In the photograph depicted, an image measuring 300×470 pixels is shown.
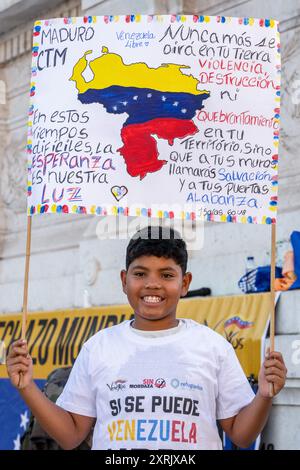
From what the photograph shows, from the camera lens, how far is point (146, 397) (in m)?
3.89

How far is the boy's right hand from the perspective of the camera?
13.1 ft

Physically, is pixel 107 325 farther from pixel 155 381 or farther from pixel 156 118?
pixel 155 381

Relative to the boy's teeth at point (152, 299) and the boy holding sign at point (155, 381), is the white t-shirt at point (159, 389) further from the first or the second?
the boy's teeth at point (152, 299)

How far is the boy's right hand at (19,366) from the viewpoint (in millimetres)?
Result: 4004

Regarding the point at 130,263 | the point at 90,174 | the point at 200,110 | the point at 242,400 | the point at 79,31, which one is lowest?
the point at 242,400

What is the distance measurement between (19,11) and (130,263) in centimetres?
876

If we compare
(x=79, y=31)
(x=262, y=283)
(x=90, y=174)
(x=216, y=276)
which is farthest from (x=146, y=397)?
(x=216, y=276)

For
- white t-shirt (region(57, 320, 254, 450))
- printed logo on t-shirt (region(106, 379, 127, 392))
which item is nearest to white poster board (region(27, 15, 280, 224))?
white t-shirt (region(57, 320, 254, 450))

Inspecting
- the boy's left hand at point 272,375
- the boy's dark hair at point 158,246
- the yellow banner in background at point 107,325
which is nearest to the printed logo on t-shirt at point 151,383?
the boy's left hand at point 272,375

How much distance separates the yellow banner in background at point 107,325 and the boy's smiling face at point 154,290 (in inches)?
144

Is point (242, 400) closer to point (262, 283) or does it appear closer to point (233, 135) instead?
point (233, 135)

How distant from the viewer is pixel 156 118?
4.64 metres

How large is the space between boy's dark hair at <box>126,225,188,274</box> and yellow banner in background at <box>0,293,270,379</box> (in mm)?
3591

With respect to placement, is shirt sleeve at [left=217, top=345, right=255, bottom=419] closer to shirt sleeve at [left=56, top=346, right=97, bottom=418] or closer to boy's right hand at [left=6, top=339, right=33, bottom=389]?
shirt sleeve at [left=56, top=346, right=97, bottom=418]
